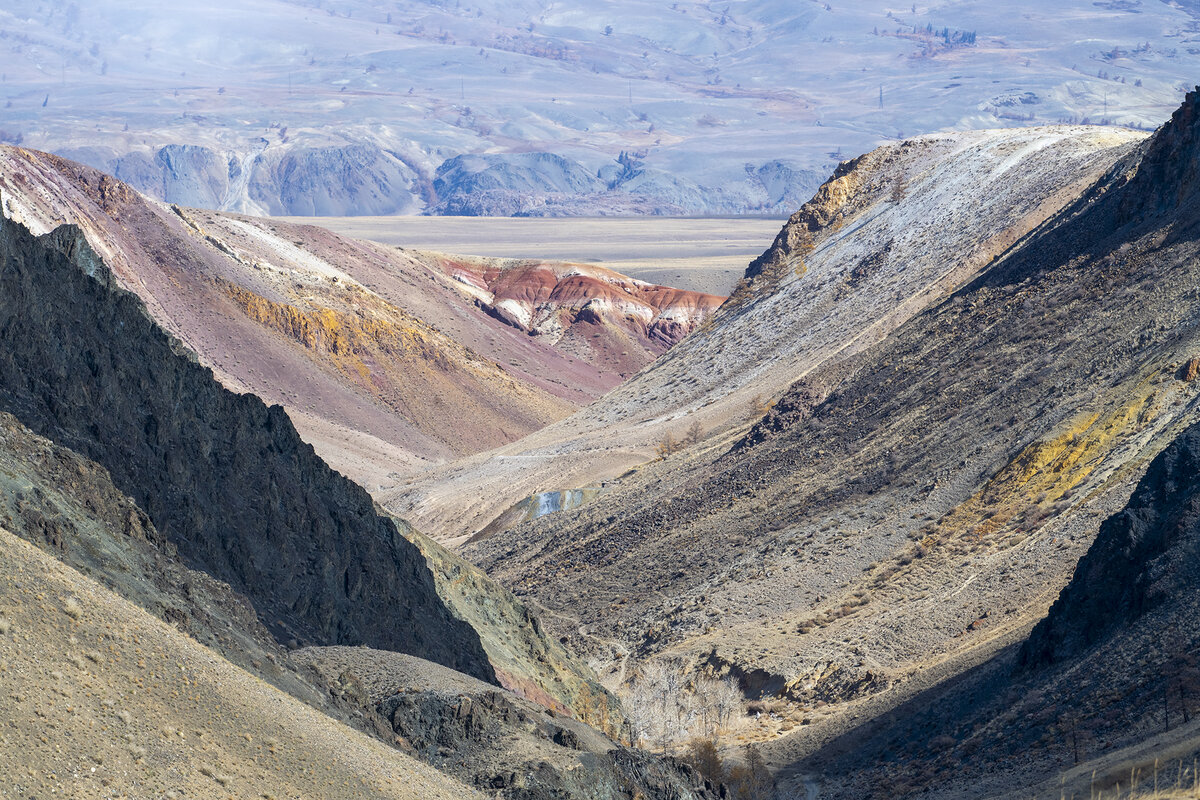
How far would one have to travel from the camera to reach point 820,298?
6494cm

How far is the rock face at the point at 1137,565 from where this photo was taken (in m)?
25.0

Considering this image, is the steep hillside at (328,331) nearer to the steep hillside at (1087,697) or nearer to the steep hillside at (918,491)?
the steep hillside at (918,491)

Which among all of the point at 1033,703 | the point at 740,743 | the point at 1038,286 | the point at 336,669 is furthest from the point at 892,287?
the point at 336,669

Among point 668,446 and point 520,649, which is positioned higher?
point 668,446

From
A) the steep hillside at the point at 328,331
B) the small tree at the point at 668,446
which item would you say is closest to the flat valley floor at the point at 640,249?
the steep hillside at the point at 328,331

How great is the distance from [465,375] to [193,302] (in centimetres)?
1501

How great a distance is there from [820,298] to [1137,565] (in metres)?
39.5

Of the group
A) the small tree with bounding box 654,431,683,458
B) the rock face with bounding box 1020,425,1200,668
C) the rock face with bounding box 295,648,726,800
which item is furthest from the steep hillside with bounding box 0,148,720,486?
the rock face with bounding box 295,648,726,800

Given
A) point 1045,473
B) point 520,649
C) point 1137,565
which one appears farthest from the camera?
point 1045,473

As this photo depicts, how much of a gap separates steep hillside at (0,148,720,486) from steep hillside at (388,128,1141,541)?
362 inches

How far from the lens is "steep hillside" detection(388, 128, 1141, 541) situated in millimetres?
57656

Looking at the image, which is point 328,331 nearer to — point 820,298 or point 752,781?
point 820,298

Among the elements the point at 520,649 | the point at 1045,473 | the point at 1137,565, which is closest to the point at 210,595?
the point at 520,649

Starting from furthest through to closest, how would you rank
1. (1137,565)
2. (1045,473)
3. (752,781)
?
(1045,473) → (752,781) → (1137,565)
